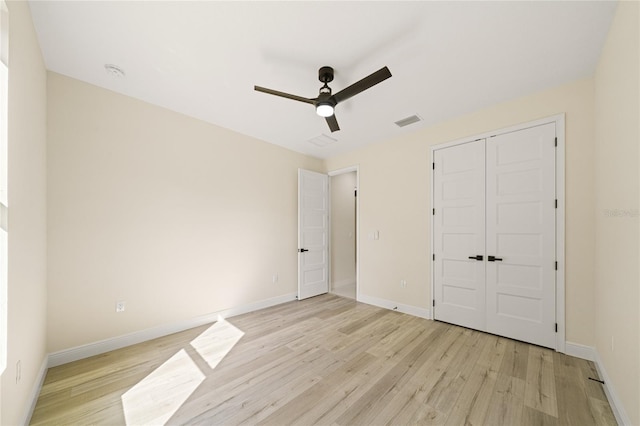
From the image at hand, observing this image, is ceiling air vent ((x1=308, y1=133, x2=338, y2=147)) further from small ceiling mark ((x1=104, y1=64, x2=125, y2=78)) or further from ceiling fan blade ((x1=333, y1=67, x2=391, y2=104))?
small ceiling mark ((x1=104, y1=64, x2=125, y2=78))

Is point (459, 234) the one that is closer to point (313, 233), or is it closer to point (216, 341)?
point (313, 233)

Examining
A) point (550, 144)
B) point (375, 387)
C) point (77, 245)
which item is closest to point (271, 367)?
point (375, 387)

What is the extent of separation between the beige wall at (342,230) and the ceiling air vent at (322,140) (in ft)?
4.40

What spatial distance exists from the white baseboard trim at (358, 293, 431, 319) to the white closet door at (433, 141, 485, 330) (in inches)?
7.3

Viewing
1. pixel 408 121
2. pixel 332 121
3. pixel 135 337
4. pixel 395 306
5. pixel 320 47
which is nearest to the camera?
pixel 320 47

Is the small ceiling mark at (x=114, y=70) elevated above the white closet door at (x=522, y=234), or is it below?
above

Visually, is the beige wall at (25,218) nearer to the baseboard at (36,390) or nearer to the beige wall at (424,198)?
the baseboard at (36,390)

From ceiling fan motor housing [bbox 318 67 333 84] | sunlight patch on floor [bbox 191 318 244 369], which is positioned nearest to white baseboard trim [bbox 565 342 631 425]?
sunlight patch on floor [bbox 191 318 244 369]

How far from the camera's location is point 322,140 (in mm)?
4207

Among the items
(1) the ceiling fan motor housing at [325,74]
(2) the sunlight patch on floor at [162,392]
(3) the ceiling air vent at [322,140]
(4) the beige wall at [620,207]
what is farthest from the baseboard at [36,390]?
(3) the ceiling air vent at [322,140]

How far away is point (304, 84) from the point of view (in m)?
2.61

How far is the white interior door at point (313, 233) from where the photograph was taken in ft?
15.4

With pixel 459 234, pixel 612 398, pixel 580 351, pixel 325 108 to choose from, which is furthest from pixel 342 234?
pixel 612 398

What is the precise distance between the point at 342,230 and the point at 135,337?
13.6 feet
